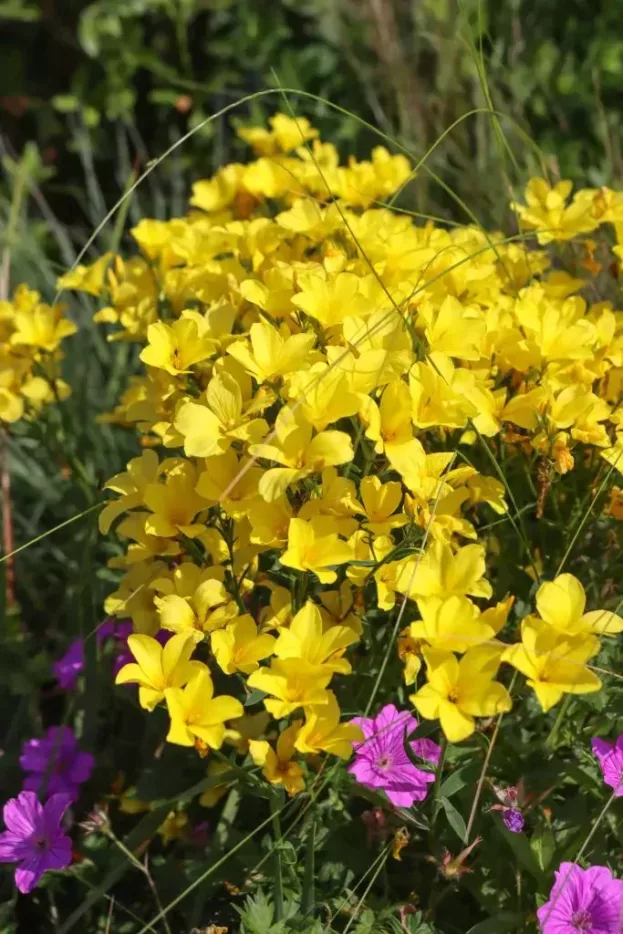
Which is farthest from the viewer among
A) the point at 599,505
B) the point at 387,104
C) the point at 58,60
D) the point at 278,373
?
the point at 58,60

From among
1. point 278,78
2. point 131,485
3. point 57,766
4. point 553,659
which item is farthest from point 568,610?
point 278,78

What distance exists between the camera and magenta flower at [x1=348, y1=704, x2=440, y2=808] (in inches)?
42.1

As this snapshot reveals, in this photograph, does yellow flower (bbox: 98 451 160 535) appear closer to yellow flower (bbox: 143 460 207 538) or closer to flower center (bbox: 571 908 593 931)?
yellow flower (bbox: 143 460 207 538)

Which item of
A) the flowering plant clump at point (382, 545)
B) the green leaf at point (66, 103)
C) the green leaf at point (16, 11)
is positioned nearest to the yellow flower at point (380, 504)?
the flowering plant clump at point (382, 545)

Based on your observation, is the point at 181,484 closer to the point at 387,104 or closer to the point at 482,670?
the point at 482,670

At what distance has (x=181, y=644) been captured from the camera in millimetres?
1019

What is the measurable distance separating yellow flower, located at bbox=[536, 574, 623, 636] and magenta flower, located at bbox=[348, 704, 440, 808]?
0.21 meters

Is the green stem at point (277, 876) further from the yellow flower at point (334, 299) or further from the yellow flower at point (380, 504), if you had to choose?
the yellow flower at point (334, 299)

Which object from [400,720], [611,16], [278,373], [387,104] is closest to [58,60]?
[387,104]

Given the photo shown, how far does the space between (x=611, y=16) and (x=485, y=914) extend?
2618mm

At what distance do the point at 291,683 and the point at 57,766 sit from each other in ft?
1.93

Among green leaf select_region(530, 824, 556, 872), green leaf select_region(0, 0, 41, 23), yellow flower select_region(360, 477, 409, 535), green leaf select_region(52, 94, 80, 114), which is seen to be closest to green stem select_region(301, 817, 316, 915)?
green leaf select_region(530, 824, 556, 872)

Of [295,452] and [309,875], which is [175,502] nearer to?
[295,452]

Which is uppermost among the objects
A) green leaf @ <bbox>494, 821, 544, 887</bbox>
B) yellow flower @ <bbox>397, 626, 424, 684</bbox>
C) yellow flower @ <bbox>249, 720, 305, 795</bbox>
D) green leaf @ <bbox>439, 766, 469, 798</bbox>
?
yellow flower @ <bbox>397, 626, 424, 684</bbox>
